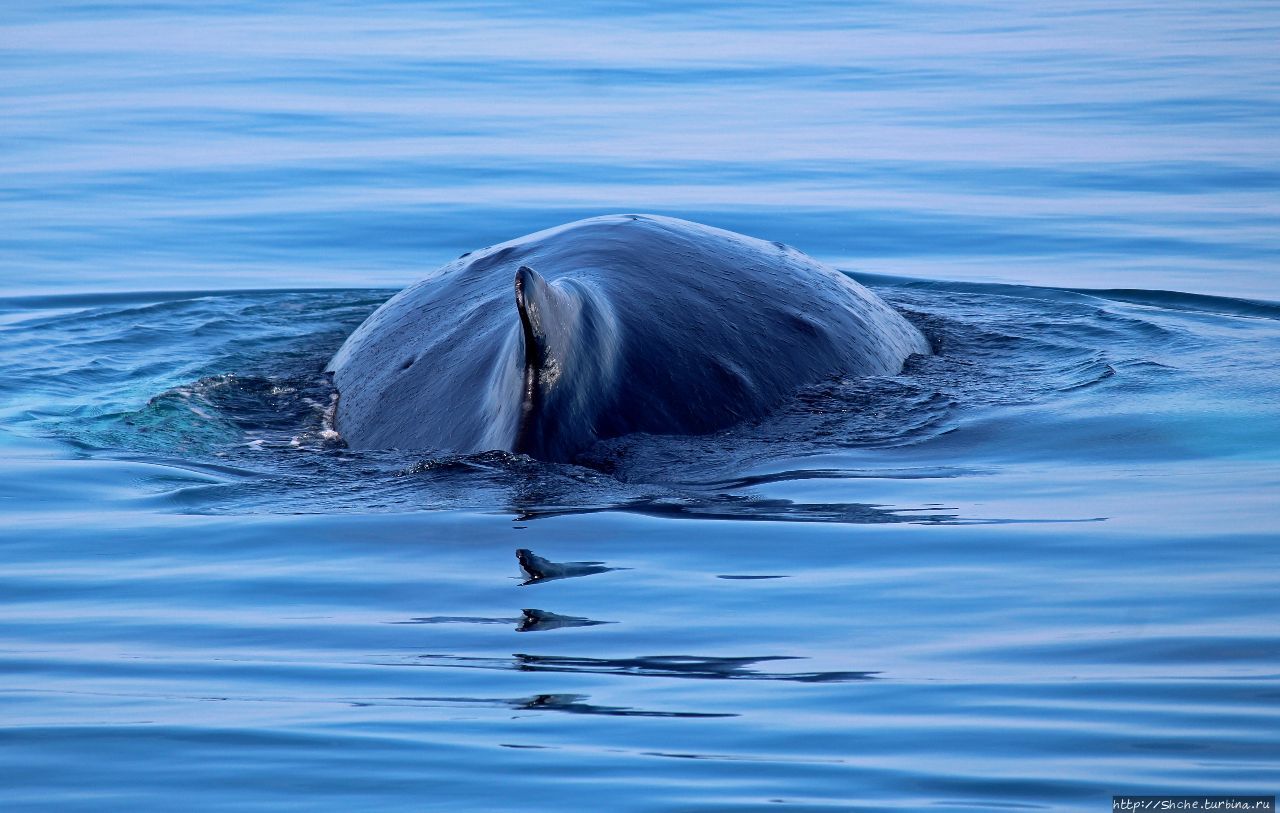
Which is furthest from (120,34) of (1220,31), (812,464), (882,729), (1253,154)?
(882,729)

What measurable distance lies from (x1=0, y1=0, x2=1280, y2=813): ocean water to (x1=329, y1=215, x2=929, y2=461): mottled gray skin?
0.18 metres

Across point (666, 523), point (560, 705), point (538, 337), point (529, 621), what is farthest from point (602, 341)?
point (560, 705)

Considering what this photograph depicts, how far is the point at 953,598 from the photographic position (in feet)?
17.5

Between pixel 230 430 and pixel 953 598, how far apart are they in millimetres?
3809

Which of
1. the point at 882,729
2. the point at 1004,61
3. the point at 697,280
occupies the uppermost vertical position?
the point at 1004,61

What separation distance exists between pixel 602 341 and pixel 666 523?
32.1 inches

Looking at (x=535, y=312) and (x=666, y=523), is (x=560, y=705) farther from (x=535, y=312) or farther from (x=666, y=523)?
(x=535, y=312)

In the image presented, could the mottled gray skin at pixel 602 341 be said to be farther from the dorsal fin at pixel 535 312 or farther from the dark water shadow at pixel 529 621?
the dark water shadow at pixel 529 621

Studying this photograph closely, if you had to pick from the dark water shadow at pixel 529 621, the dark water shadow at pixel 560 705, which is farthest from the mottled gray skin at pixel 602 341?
the dark water shadow at pixel 560 705

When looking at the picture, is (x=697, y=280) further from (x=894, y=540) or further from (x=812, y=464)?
(x=894, y=540)

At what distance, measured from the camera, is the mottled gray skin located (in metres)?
6.36

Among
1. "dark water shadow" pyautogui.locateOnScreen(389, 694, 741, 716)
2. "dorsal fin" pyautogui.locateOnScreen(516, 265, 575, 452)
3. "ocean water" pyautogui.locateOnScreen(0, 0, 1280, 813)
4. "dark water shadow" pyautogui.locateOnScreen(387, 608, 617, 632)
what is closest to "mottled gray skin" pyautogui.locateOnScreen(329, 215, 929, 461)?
"dorsal fin" pyautogui.locateOnScreen(516, 265, 575, 452)

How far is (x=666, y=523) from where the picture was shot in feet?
19.9

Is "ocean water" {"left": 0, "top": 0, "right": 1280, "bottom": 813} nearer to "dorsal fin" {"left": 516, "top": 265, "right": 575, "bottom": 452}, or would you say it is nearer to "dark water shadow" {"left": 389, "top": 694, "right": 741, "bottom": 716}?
"dark water shadow" {"left": 389, "top": 694, "right": 741, "bottom": 716}
